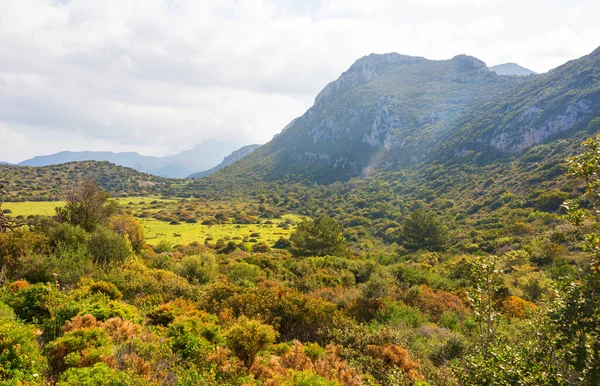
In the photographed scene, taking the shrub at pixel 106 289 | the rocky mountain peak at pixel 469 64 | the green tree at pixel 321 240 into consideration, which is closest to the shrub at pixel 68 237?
the shrub at pixel 106 289

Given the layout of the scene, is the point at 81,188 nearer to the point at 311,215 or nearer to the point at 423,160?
the point at 311,215

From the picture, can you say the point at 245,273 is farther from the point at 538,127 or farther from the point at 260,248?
the point at 538,127

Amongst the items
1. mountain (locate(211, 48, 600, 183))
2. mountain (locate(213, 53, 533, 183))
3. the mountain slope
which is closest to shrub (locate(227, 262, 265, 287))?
the mountain slope

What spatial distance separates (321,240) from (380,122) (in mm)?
122831

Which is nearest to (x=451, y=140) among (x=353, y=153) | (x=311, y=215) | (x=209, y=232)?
(x=353, y=153)

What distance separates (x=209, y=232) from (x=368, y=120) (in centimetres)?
12471

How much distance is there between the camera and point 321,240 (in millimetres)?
38594

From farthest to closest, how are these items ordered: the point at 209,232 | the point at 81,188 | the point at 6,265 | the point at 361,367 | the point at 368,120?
the point at 368,120 < the point at 209,232 < the point at 81,188 < the point at 6,265 < the point at 361,367

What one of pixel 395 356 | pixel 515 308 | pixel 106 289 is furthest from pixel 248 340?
pixel 515 308

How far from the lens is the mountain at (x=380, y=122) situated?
139m

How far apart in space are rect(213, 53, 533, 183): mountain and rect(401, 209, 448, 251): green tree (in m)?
81.5

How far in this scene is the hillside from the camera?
8631cm

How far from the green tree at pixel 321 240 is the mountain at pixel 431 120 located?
74.0 meters

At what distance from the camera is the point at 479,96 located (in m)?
146
